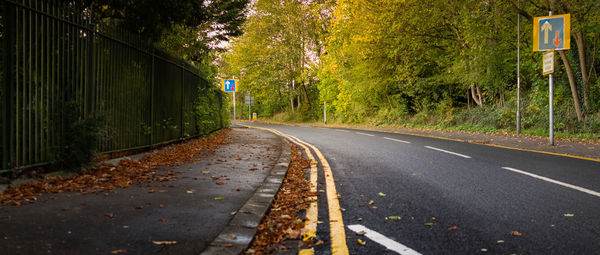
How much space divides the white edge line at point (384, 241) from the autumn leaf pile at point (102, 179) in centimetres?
319

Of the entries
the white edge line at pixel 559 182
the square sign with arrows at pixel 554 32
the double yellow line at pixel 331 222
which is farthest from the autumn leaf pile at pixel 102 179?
the square sign with arrows at pixel 554 32

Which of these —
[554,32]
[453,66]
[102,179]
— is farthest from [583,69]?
[102,179]

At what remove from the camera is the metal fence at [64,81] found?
4.64 meters

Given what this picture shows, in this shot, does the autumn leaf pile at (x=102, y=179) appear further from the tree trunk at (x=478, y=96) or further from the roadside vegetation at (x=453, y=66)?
the tree trunk at (x=478, y=96)

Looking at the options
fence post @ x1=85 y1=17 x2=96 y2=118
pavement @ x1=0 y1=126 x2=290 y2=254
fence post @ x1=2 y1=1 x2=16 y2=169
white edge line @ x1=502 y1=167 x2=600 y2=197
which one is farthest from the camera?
fence post @ x1=85 y1=17 x2=96 y2=118

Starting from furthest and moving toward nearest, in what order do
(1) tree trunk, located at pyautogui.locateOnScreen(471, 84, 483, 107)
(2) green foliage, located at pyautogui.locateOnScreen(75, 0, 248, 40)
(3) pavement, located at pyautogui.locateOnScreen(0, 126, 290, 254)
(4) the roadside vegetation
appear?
(1) tree trunk, located at pyautogui.locateOnScreen(471, 84, 483, 107)
(4) the roadside vegetation
(2) green foliage, located at pyautogui.locateOnScreen(75, 0, 248, 40)
(3) pavement, located at pyautogui.locateOnScreen(0, 126, 290, 254)

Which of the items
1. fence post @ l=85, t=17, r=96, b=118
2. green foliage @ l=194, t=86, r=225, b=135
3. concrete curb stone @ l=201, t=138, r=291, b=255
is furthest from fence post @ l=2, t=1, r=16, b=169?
green foliage @ l=194, t=86, r=225, b=135

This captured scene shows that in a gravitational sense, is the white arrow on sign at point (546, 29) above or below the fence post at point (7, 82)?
above

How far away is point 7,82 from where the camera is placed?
4.55 meters

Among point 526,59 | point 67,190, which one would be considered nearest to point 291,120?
point 526,59

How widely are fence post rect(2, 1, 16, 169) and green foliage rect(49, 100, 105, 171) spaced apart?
84 centimetres

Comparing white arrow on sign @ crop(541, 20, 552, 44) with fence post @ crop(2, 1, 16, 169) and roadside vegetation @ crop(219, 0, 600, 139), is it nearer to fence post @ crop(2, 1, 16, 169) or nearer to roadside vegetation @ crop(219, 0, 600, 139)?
roadside vegetation @ crop(219, 0, 600, 139)

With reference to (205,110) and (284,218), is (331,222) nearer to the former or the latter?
(284,218)

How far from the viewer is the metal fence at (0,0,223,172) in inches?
183
